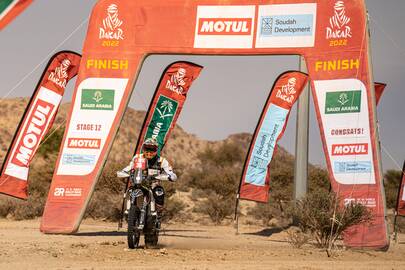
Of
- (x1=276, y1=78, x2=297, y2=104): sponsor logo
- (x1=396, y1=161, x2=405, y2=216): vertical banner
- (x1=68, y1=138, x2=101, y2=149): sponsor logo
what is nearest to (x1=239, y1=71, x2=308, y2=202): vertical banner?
(x1=276, y1=78, x2=297, y2=104): sponsor logo

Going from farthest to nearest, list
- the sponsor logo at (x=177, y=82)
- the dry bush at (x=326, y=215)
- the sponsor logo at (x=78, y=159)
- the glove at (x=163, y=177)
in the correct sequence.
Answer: the sponsor logo at (x=177, y=82) < the sponsor logo at (x=78, y=159) < the dry bush at (x=326, y=215) < the glove at (x=163, y=177)

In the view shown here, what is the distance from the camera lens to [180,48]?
17875mm

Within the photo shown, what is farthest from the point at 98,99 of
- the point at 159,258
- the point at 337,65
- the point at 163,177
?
the point at 159,258

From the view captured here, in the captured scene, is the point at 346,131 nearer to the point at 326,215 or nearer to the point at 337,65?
the point at 337,65

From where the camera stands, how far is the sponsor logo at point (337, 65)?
16.6m

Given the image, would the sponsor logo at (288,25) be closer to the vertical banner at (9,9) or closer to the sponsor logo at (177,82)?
the sponsor logo at (177,82)

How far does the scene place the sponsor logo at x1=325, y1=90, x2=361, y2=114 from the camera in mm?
16562

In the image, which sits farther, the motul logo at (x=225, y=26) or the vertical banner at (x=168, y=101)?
the vertical banner at (x=168, y=101)

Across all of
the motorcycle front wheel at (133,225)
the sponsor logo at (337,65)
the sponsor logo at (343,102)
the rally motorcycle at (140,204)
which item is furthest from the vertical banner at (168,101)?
the motorcycle front wheel at (133,225)

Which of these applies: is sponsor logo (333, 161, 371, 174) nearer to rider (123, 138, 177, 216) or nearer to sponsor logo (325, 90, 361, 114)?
sponsor logo (325, 90, 361, 114)

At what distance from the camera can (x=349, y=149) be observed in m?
16.7

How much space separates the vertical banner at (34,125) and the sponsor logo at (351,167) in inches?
281

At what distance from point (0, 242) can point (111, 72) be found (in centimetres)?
601

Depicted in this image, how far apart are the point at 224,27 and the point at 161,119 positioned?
2.94 m
